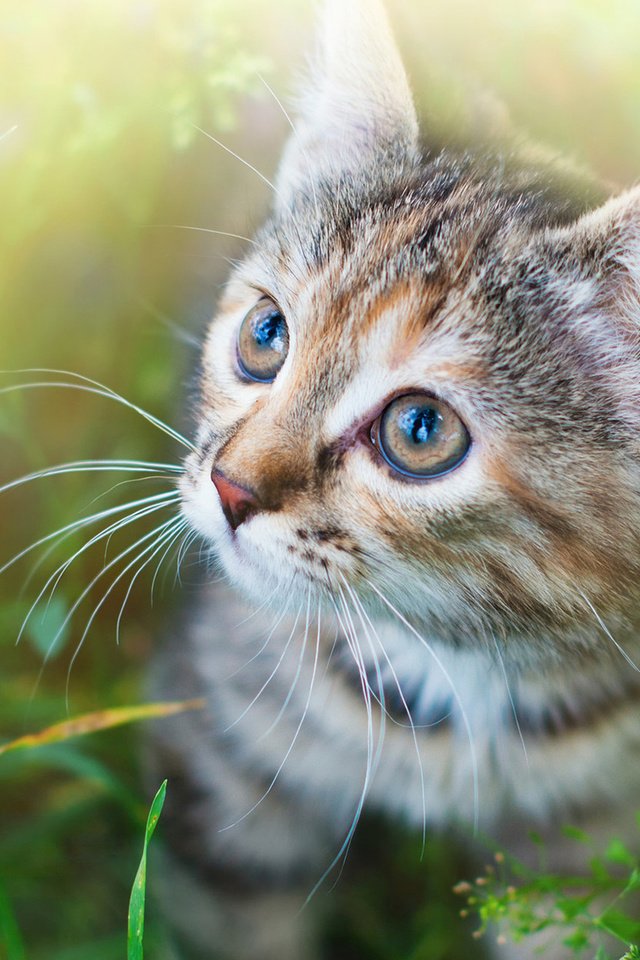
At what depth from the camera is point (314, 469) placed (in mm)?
964

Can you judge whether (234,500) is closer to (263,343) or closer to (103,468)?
(263,343)

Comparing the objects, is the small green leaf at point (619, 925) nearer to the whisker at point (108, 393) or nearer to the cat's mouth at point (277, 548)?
the cat's mouth at point (277, 548)

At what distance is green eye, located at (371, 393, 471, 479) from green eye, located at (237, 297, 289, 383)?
0.19m

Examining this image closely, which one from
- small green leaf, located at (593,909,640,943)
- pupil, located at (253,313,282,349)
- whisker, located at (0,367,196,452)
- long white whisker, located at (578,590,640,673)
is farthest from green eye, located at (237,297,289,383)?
small green leaf, located at (593,909,640,943)

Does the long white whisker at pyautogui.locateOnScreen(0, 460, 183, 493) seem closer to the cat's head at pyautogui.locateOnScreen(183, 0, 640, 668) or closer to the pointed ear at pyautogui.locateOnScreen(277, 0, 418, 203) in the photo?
the cat's head at pyautogui.locateOnScreen(183, 0, 640, 668)

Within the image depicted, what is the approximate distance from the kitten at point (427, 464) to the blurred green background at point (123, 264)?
0.24m

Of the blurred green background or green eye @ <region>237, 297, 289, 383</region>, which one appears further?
the blurred green background

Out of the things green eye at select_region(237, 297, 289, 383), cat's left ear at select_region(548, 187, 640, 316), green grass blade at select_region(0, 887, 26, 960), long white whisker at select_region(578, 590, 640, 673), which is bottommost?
green grass blade at select_region(0, 887, 26, 960)

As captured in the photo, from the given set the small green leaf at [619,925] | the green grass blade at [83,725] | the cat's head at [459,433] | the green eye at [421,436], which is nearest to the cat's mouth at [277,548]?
the cat's head at [459,433]

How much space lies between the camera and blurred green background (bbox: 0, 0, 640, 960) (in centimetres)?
152

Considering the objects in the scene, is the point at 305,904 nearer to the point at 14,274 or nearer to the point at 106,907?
the point at 106,907

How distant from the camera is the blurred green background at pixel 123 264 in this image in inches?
59.8

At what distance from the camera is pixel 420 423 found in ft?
3.15

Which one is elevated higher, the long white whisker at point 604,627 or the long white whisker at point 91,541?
the long white whisker at point 604,627
